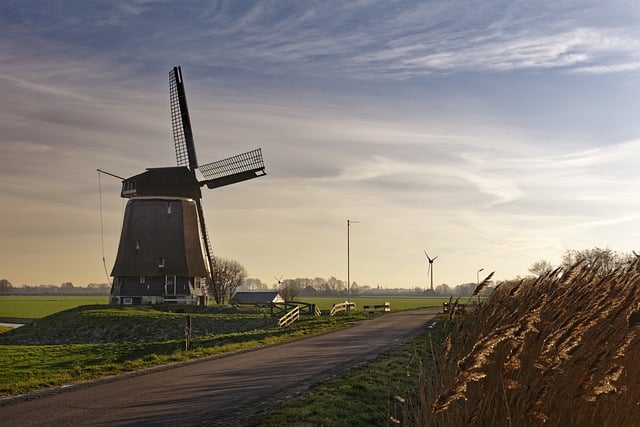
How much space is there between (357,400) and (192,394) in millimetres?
3737

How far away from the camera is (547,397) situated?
5.85m

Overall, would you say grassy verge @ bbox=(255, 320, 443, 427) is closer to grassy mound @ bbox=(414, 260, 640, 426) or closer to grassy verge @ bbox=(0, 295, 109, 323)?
grassy mound @ bbox=(414, 260, 640, 426)

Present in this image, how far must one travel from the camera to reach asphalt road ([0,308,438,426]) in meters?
12.2

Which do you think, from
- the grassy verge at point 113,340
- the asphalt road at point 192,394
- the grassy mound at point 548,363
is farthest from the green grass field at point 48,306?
the grassy mound at point 548,363

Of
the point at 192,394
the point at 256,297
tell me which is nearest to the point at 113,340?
the point at 192,394

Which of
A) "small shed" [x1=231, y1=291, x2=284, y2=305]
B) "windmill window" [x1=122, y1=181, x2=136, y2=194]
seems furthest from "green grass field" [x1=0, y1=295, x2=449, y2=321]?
"windmill window" [x1=122, y1=181, x2=136, y2=194]

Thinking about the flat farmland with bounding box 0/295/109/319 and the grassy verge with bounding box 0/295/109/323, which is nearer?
the grassy verge with bounding box 0/295/109/323

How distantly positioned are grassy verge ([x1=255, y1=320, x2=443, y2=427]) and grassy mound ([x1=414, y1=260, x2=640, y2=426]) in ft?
5.80

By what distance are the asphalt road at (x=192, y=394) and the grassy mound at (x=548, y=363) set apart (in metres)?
6.04

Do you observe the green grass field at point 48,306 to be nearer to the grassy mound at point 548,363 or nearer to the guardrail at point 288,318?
the guardrail at point 288,318

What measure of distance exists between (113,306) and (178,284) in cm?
595

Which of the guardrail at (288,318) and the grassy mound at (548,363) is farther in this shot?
the guardrail at (288,318)

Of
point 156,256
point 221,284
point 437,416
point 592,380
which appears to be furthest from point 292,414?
point 221,284

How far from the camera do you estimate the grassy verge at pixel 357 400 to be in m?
11.5
